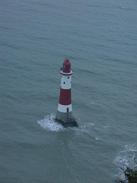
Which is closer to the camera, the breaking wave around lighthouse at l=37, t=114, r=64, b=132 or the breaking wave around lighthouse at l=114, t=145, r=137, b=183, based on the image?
the breaking wave around lighthouse at l=114, t=145, r=137, b=183

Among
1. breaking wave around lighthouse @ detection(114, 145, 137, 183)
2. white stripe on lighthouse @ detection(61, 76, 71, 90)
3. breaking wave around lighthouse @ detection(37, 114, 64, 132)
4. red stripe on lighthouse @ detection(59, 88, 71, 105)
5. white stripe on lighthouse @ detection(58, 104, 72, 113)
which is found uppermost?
white stripe on lighthouse @ detection(61, 76, 71, 90)

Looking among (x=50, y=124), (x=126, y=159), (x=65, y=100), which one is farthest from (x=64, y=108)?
(x=126, y=159)

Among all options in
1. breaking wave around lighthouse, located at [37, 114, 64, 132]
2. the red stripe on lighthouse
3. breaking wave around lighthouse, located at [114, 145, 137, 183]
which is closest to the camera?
breaking wave around lighthouse, located at [114, 145, 137, 183]

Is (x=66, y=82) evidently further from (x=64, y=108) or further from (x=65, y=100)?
(x=64, y=108)

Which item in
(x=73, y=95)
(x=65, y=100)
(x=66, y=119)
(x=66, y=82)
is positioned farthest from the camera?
(x=73, y=95)

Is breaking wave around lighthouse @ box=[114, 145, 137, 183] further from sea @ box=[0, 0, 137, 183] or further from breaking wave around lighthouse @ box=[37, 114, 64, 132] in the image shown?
breaking wave around lighthouse @ box=[37, 114, 64, 132]

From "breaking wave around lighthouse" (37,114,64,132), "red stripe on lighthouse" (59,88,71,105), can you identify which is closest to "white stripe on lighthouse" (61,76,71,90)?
"red stripe on lighthouse" (59,88,71,105)

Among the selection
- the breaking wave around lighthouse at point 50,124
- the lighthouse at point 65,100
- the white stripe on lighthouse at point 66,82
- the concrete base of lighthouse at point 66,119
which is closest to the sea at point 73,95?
the breaking wave around lighthouse at point 50,124
